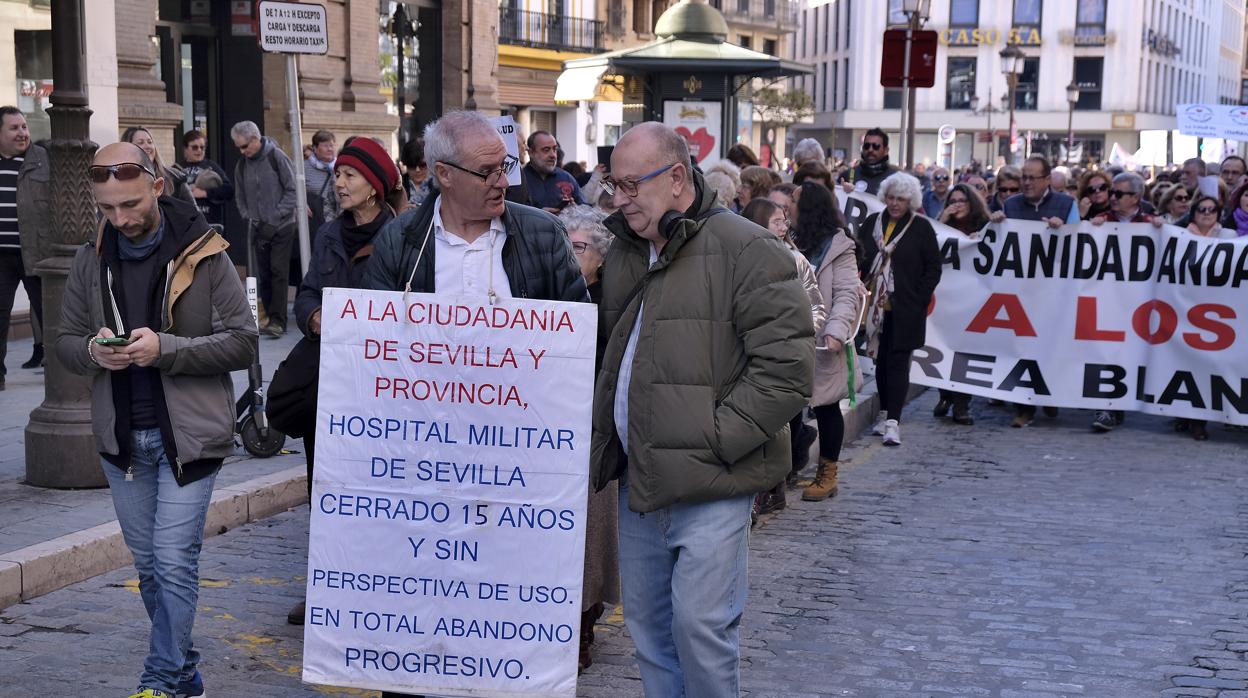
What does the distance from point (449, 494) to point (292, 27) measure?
256 inches

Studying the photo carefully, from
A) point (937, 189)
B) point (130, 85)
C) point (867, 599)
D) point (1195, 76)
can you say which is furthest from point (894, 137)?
point (867, 599)

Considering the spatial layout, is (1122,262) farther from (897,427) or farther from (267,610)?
(267,610)

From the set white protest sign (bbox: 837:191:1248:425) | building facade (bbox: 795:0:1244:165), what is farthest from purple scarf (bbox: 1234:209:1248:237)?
building facade (bbox: 795:0:1244:165)

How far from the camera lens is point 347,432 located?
420 cm

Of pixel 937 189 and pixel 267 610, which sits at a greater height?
pixel 937 189

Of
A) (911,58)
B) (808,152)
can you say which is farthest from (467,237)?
(911,58)

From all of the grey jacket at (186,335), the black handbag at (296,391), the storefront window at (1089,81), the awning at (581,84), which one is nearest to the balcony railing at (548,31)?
the awning at (581,84)

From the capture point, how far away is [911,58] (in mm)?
14898

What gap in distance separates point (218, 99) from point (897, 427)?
11723 millimetres

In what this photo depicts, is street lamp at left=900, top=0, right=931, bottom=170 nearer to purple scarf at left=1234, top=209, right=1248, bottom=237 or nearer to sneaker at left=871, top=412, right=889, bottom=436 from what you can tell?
purple scarf at left=1234, top=209, right=1248, bottom=237

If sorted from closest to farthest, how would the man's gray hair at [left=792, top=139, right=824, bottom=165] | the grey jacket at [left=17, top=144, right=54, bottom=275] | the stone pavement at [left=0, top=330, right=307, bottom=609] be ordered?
the stone pavement at [left=0, top=330, right=307, bottom=609], the grey jacket at [left=17, top=144, right=54, bottom=275], the man's gray hair at [left=792, top=139, right=824, bottom=165]

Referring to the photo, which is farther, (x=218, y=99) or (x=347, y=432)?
(x=218, y=99)

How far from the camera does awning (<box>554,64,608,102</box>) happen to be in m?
15.8

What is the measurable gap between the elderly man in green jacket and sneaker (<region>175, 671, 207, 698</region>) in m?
1.69
